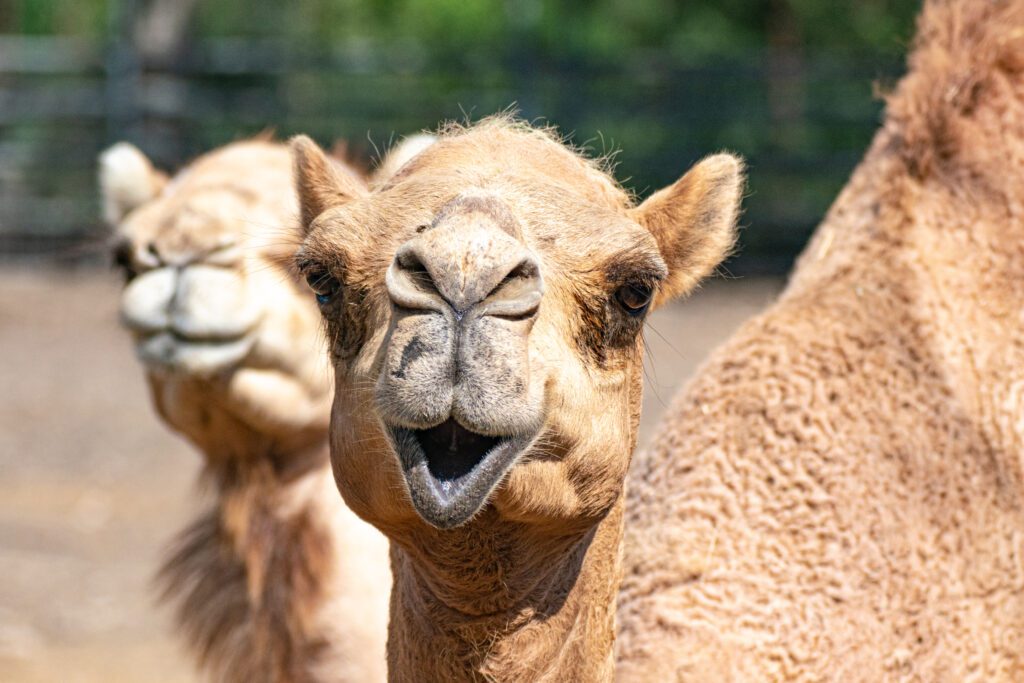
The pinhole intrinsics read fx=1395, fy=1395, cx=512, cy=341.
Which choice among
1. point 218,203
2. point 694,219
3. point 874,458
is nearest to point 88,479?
point 218,203

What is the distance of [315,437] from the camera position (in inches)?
173

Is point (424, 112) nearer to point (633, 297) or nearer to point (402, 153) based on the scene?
point (402, 153)

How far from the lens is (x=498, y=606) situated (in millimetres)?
2592

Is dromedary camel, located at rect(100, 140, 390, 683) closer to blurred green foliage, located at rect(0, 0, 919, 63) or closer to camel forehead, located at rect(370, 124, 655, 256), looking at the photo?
camel forehead, located at rect(370, 124, 655, 256)

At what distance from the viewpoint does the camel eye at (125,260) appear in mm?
4281

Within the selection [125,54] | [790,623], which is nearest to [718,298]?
[125,54]

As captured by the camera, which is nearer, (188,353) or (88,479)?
(188,353)

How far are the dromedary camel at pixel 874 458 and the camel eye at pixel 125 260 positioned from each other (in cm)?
174

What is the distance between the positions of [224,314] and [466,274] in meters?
2.08

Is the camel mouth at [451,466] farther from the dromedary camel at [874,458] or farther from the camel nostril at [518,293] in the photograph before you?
the dromedary camel at [874,458]

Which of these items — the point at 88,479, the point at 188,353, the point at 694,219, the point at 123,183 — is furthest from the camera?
the point at 88,479

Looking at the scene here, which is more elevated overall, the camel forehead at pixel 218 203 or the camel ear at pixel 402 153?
the camel ear at pixel 402 153

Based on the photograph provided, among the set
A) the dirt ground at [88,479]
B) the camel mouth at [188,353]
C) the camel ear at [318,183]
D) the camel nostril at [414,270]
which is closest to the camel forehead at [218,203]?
the camel mouth at [188,353]

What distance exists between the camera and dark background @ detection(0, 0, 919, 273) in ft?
51.7
